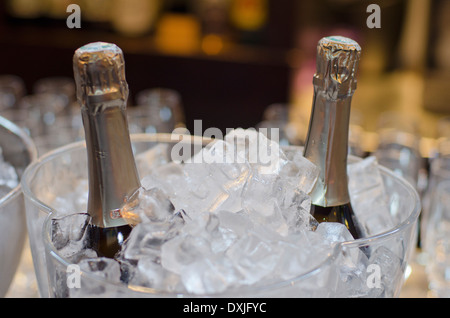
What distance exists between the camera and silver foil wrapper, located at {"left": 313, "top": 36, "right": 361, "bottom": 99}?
50 cm

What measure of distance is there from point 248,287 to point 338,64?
0.83 feet

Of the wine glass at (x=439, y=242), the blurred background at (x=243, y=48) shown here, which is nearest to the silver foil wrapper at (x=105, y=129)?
the wine glass at (x=439, y=242)

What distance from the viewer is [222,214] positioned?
46 cm

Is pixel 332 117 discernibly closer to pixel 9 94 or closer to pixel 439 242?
pixel 439 242

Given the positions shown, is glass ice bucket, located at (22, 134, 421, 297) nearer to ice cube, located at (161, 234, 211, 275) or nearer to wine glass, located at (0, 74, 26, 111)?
ice cube, located at (161, 234, 211, 275)

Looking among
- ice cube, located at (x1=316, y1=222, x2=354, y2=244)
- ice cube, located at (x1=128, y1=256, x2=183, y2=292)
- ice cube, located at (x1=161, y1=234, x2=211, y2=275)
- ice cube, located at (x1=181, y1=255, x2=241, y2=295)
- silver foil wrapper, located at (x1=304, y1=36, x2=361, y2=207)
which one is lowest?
ice cube, located at (x1=316, y1=222, x2=354, y2=244)

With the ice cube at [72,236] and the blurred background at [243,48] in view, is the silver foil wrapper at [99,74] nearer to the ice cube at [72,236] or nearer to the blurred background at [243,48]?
the ice cube at [72,236]

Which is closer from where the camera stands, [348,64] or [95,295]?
[95,295]

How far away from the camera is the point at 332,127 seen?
56 centimetres

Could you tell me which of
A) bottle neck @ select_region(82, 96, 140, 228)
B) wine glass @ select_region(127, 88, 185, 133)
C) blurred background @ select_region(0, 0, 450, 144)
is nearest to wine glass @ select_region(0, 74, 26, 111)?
wine glass @ select_region(127, 88, 185, 133)

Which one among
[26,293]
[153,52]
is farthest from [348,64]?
[153,52]

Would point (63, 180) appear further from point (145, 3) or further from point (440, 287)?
point (145, 3)

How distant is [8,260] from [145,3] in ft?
7.09

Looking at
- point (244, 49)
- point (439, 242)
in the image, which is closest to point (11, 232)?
point (439, 242)
